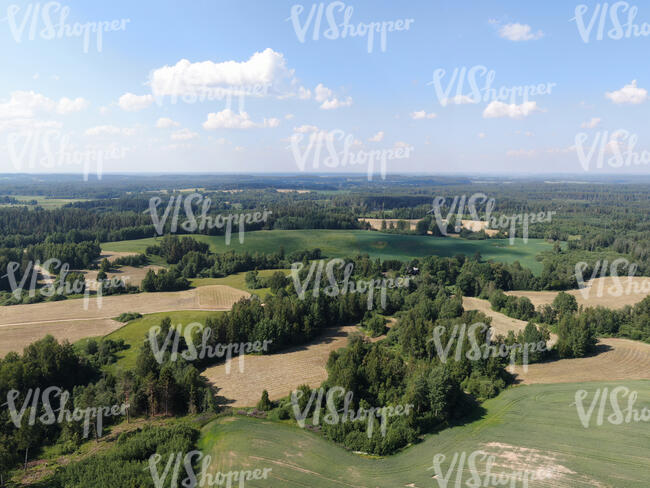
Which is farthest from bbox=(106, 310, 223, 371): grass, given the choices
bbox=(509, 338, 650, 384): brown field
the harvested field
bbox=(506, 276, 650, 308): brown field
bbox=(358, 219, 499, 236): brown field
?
bbox=(358, 219, 499, 236): brown field

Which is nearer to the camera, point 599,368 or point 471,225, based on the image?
point 599,368

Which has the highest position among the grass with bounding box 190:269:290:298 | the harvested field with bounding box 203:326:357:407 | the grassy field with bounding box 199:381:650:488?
the grass with bounding box 190:269:290:298

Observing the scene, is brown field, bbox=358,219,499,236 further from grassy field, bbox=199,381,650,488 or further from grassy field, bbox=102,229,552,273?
grassy field, bbox=199,381,650,488

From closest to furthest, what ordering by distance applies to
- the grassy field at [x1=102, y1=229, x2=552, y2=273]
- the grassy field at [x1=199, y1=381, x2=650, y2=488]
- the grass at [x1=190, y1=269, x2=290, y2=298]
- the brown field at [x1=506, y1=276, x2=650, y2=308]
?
the grassy field at [x1=199, y1=381, x2=650, y2=488]
the brown field at [x1=506, y1=276, x2=650, y2=308]
the grass at [x1=190, y1=269, x2=290, y2=298]
the grassy field at [x1=102, y1=229, x2=552, y2=273]

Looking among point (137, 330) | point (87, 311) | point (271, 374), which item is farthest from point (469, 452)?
point (87, 311)

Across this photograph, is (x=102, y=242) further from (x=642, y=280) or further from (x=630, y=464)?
(x=642, y=280)

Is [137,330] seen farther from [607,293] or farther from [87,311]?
[607,293]
